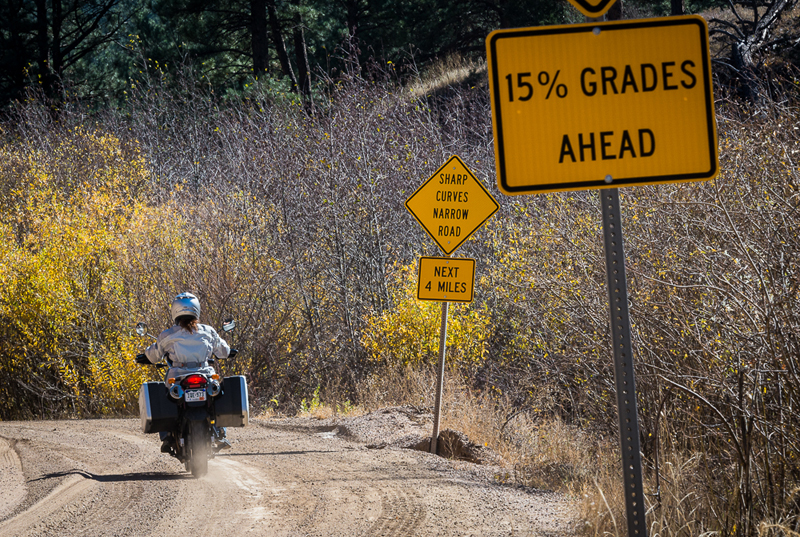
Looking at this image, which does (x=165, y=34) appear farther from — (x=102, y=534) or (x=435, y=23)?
(x=102, y=534)

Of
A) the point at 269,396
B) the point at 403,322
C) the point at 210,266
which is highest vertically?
the point at 210,266

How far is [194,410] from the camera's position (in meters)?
8.23

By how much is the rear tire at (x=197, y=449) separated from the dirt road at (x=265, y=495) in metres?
0.13

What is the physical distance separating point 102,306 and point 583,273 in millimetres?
12087

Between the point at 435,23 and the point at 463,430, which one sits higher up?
the point at 435,23

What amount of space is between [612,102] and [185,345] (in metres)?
6.10

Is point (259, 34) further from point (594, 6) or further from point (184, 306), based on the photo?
point (594, 6)

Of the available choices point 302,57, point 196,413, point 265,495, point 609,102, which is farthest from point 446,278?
point 302,57

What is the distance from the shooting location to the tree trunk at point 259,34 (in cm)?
3061

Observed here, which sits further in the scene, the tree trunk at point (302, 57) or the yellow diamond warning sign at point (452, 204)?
the tree trunk at point (302, 57)

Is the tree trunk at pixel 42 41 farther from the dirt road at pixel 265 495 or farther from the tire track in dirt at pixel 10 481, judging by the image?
the dirt road at pixel 265 495

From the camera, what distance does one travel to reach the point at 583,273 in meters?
9.73

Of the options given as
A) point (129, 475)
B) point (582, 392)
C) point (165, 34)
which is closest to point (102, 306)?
point (129, 475)

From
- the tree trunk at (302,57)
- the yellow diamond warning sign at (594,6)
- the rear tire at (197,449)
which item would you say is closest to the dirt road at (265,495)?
the rear tire at (197,449)
